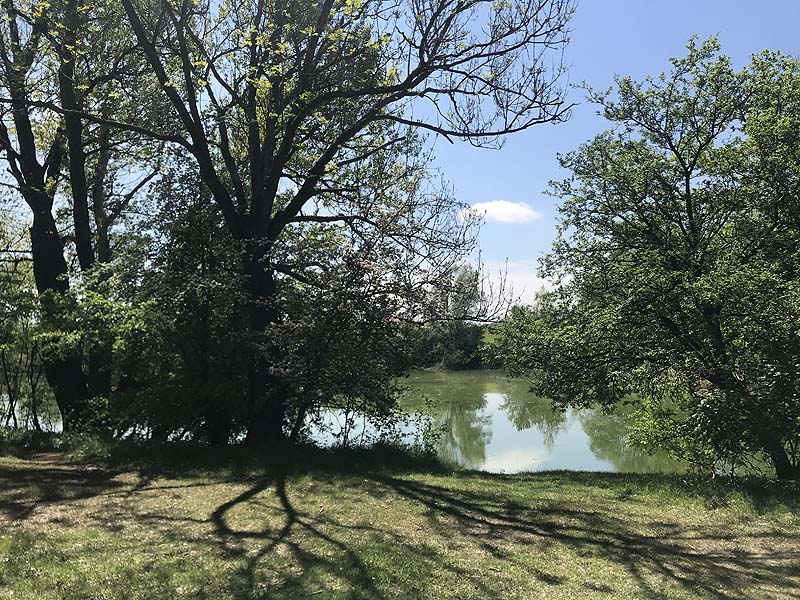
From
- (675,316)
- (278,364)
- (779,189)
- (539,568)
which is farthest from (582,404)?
(539,568)

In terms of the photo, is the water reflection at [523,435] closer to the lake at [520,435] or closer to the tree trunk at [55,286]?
the lake at [520,435]

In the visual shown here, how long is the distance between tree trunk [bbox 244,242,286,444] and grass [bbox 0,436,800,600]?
1.74m

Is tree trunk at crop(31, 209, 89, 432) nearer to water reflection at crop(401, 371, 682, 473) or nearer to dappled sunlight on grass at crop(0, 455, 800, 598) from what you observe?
dappled sunlight on grass at crop(0, 455, 800, 598)

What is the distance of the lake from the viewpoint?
52.9 ft

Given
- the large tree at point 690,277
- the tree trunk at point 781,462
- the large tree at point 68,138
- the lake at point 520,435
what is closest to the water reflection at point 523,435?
the lake at point 520,435

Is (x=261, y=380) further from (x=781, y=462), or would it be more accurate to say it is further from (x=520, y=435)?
(x=520, y=435)

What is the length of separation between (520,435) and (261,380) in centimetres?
1478

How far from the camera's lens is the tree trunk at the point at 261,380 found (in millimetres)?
11547

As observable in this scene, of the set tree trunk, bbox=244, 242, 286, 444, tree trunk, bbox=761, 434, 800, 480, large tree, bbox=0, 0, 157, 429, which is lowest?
tree trunk, bbox=761, 434, 800, 480

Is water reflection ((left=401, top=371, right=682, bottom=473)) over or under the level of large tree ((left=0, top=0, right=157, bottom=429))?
under

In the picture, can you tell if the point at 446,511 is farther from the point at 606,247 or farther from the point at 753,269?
the point at 606,247

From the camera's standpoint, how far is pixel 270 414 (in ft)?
38.9

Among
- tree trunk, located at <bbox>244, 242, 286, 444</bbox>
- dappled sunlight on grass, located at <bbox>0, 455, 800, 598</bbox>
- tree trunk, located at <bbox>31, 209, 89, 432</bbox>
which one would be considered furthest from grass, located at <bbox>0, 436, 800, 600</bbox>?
tree trunk, located at <bbox>31, 209, 89, 432</bbox>

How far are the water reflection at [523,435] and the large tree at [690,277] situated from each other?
270cm
